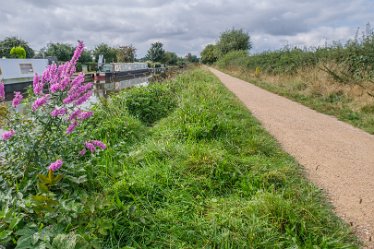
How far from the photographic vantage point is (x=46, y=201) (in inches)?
74.4

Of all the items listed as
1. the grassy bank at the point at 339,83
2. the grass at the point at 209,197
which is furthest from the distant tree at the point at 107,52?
the grass at the point at 209,197

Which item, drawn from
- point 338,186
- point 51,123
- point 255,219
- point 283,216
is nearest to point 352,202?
point 338,186

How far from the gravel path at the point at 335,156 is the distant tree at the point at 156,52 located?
62.7 m

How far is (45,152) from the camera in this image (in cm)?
265

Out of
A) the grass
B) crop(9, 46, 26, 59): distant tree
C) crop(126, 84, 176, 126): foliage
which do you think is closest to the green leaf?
the grass

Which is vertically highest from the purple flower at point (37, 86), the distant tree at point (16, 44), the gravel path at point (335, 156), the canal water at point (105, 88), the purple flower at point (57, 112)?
the distant tree at point (16, 44)

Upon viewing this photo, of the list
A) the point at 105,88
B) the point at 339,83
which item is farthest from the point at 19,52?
the point at 339,83

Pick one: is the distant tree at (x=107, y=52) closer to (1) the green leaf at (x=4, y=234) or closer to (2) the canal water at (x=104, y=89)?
(2) the canal water at (x=104, y=89)

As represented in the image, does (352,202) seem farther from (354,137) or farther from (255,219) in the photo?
(354,137)

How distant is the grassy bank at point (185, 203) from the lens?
6.64ft

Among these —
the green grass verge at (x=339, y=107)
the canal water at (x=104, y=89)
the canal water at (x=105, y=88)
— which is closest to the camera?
the green grass verge at (x=339, y=107)

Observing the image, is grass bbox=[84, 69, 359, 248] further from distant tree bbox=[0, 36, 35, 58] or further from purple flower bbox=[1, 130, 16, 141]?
distant tree bbox=[0, 36, 35, 58]

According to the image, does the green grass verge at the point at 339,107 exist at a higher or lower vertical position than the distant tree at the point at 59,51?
lower

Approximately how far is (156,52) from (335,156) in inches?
2598
